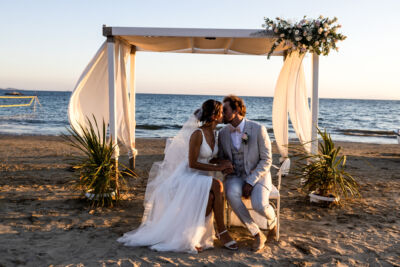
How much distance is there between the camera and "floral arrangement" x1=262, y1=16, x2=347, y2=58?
15.9 ft

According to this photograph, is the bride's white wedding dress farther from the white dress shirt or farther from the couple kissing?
the white dress shirt

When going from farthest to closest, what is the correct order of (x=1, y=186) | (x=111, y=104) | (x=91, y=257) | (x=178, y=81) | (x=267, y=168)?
(x=178, y=81) < (x=1, y=186) < (x=111, y=104) < (x=267, y=168) < (x=91, y=257)

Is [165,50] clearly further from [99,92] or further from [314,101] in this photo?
[314,101]

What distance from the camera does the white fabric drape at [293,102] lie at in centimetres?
580

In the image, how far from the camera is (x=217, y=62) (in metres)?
33.2

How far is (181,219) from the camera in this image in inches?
138

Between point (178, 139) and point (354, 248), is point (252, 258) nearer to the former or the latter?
point (354, 248)

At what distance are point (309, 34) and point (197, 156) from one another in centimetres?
257

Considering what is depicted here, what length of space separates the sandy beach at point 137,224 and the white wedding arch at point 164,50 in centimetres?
107

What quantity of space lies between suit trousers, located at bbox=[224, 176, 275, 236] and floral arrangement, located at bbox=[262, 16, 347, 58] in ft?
7.92

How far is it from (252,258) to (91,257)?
1.54 metres

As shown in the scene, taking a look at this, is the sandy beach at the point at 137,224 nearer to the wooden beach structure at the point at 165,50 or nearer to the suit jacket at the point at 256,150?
the suit jacket at the point at 256,150

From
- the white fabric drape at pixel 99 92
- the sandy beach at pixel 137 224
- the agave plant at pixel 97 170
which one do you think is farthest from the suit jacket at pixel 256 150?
the white fabric drape at pixel 99 92

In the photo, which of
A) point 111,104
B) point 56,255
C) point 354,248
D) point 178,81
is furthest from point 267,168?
point 178,81
